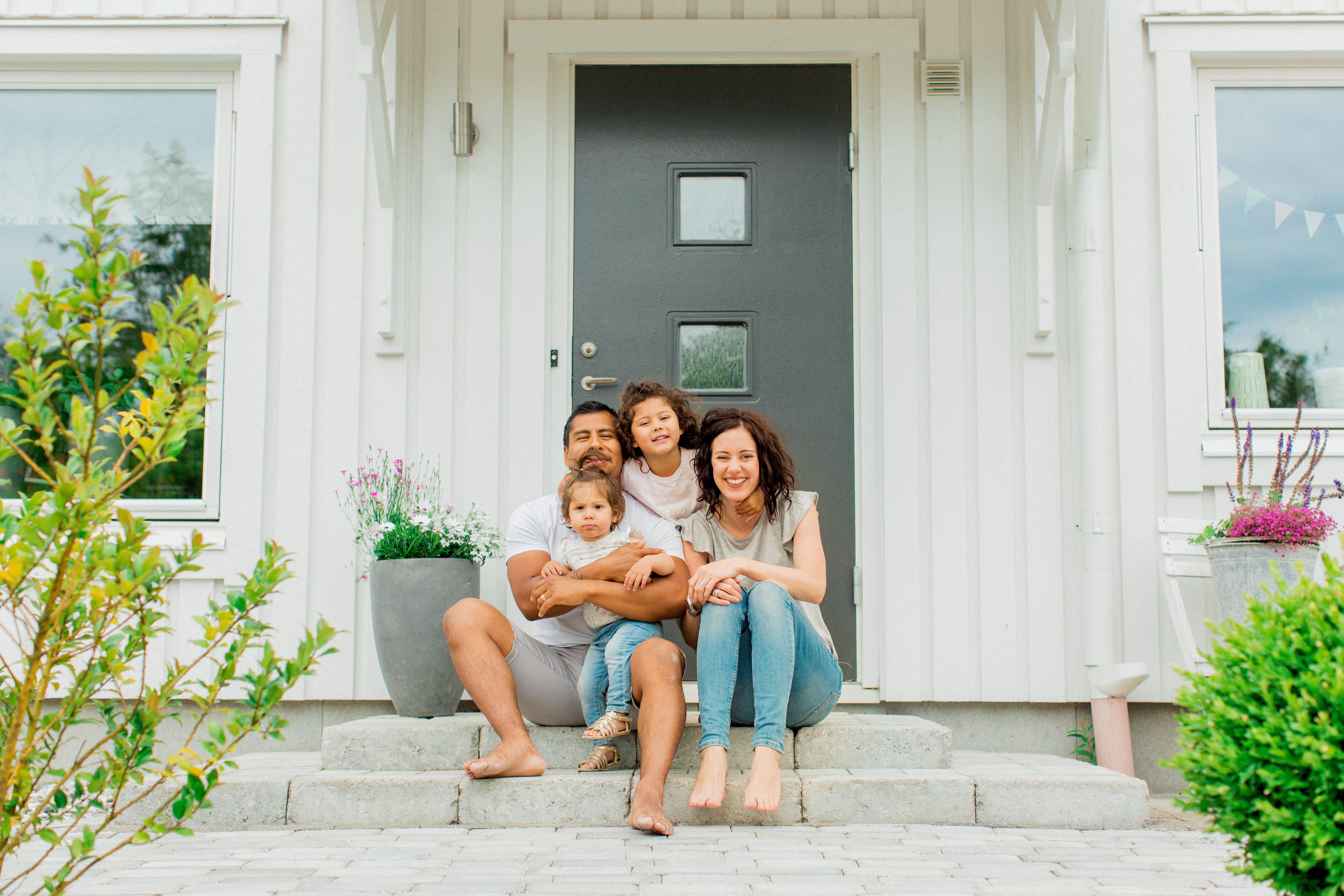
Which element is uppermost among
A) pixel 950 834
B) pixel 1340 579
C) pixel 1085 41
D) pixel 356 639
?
pixel 1085 41

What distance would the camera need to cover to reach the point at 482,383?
11.5 ft

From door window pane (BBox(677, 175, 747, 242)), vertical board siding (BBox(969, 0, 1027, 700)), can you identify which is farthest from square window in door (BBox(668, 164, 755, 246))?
vertical board siding (BBox(969, 0, 1027, 700))

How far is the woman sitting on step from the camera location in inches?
100

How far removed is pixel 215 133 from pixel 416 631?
6.20ft

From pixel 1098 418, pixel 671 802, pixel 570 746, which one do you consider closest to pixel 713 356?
pixel 1098 418

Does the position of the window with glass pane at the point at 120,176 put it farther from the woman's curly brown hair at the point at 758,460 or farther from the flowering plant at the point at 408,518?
the woman's curly brown hair at the point at 758,460

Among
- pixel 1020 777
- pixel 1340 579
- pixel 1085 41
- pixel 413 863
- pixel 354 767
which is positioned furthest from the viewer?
pixel 1085 41

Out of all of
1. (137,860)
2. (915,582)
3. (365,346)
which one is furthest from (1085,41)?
(137,860)

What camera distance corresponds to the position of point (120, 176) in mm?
3658

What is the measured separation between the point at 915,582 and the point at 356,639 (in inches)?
70.1

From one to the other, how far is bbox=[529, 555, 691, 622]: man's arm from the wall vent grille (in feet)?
6.07

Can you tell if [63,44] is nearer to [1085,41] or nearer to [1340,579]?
[1085,41]

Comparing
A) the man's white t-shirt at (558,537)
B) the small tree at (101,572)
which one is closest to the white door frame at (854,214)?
the man's white t-shirt at (558,537)

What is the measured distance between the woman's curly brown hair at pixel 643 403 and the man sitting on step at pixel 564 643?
1.6 inches
